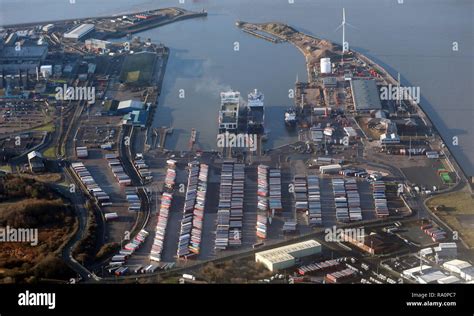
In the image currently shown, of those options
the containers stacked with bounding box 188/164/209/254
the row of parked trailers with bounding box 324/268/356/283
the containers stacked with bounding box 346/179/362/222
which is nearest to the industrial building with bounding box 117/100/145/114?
the containers stacked with bounding box 188/164/209/254

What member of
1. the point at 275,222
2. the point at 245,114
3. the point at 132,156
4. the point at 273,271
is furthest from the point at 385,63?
the point at 273,271

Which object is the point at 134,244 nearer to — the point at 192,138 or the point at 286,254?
the point at 286,254

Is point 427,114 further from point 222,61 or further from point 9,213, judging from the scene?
point 9,213

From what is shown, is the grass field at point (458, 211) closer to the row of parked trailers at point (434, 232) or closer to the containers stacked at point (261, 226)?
the row of parked trailers at point (434, 232)

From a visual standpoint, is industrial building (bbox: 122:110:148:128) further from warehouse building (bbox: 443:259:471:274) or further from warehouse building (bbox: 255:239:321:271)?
warehouse building (bbox: 443:259:471:274)

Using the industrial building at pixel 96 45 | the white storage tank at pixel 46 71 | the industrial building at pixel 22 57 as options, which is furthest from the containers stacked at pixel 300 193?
the industrial building at pixel 96 45
